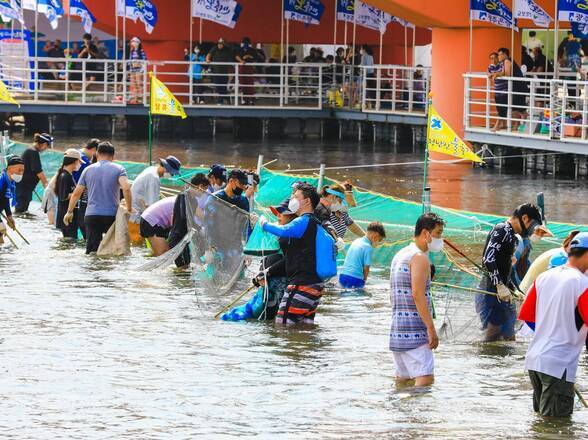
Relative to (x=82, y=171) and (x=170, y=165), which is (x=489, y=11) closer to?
(x=82, y=171)

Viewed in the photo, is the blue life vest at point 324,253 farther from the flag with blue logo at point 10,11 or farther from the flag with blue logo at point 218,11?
the flag with blue logo at point 10,11

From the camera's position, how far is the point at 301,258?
1294 centimetres

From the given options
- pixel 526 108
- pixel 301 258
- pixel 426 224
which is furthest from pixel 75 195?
pixel 526 108

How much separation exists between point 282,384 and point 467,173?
61.6 feet

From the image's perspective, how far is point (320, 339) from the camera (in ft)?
42.7

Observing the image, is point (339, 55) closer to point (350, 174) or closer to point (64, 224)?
point (350, 174)

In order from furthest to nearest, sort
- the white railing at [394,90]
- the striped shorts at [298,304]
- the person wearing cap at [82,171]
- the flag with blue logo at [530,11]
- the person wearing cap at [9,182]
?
the white railing at [394,90] → the flag with blue logo at [530,11] → the person wearing cap at [82,171] → the person wearing cap at [9,182] → the striped shorts at [298,304]

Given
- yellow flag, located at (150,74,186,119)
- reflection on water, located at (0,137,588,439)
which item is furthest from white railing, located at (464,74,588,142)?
reflection on water, located at (0,137,588,439)

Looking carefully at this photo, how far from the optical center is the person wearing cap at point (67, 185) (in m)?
19.0

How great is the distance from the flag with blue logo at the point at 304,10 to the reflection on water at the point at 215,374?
76.3 ft

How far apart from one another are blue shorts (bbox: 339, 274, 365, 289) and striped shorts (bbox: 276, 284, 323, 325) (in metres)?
2.31

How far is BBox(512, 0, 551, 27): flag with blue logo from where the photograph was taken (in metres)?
28.7

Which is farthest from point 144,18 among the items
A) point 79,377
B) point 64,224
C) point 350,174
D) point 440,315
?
point 79,377

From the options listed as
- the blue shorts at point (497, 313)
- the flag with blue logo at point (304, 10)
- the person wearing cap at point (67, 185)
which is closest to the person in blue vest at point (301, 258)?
the blue shorts at point (497, 313)
